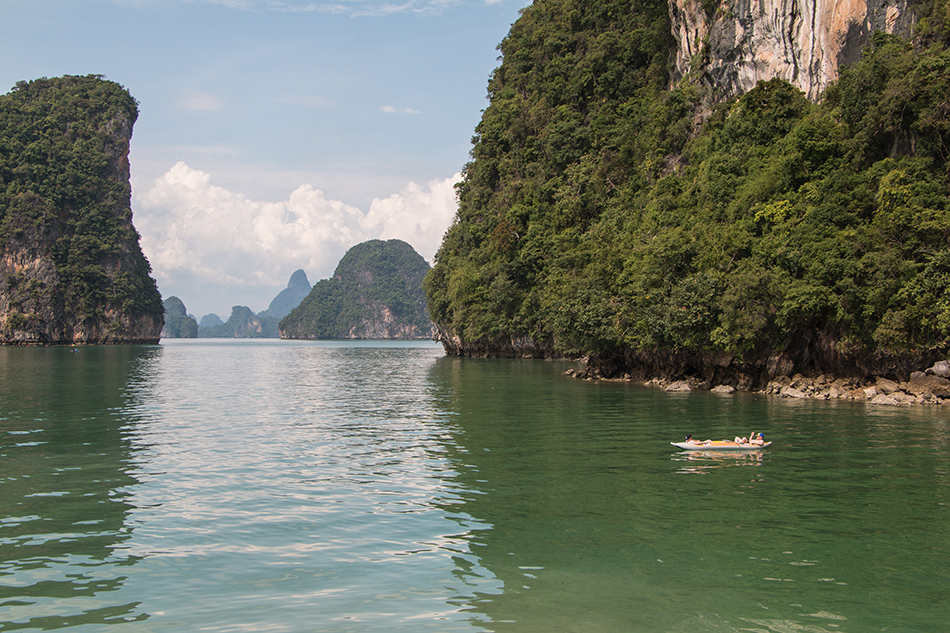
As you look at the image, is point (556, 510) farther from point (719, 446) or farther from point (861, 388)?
point (861, 388)

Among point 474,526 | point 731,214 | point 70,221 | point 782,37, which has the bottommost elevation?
point 474,526

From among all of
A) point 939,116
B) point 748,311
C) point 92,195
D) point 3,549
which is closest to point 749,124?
point 939,116

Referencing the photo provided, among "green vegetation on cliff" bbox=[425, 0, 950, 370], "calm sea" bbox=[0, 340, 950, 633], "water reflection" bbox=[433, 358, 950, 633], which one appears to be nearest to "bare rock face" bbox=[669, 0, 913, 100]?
"green vegetation on cliff" bbox=[425, 0, 950, 370]

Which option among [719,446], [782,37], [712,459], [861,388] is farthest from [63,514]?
[782,37]

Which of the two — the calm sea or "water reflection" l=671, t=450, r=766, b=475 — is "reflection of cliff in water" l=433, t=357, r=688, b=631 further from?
"water reflection" l=671, t=450, r=766, b=475

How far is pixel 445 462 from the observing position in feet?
54.2

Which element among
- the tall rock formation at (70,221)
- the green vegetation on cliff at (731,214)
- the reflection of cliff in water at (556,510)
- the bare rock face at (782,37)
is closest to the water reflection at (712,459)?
the reflection of cliff in water at (556,510)

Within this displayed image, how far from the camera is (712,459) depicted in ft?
55.6

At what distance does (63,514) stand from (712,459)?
1439cm

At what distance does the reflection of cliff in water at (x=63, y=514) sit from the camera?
316 inches

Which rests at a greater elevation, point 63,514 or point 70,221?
point 70,221

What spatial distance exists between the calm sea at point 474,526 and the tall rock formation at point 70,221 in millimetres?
100554

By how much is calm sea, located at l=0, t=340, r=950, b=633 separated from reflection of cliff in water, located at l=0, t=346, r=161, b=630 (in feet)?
0.18

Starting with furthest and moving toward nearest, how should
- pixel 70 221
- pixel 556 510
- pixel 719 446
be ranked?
pixel 70 221
pixel 719 446
pixel 556 510
